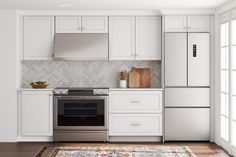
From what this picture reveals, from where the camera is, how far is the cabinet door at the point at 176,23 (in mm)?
7578

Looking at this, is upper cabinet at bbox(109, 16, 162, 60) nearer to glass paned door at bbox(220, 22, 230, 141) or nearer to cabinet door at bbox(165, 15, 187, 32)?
cabinet door at bbox(165, 15, 187, 32)

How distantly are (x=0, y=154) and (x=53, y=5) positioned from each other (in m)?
2.44

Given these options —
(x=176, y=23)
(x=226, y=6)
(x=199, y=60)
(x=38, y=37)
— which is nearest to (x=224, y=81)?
(x=199, y=60)

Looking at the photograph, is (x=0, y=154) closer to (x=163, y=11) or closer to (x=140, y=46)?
(x=140, y=46)

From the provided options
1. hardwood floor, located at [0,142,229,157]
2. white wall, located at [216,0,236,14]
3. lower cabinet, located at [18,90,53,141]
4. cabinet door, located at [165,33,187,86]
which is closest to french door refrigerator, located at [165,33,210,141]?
cabinet door, located at [165,33,187,86]

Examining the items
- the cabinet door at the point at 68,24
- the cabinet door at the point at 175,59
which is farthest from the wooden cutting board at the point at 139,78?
the cabinet door at the point at 68,24

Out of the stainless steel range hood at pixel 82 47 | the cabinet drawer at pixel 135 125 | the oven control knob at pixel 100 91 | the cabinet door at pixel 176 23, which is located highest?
the cabinet door at pixel 176 23

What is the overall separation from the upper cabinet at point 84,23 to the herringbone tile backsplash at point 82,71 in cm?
64

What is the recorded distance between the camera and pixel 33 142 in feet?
24.8

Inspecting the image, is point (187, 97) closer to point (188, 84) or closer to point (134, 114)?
point (188, 84)

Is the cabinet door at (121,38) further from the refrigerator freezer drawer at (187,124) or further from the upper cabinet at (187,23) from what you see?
the refrigerator freezer drawer at (187,124)

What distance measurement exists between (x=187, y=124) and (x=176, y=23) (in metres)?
1.70

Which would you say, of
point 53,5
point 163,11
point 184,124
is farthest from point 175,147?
point 53,5

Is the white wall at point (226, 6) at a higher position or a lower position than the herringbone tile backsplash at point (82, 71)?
higher
